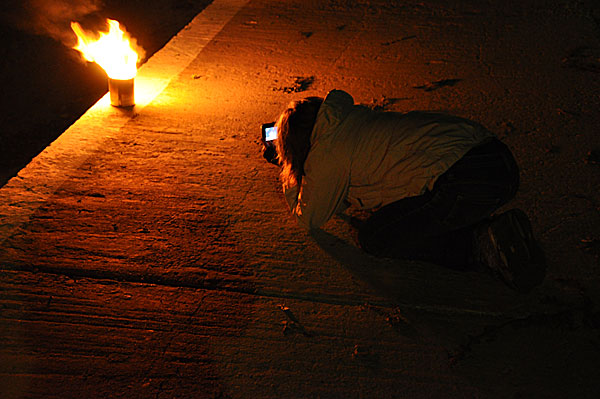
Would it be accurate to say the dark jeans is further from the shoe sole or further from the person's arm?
the person's arm

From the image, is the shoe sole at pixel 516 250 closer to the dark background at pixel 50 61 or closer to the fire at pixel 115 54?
the fire at pixel 115 54

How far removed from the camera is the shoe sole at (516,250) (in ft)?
7.88

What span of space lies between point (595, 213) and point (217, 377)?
7.33 ft

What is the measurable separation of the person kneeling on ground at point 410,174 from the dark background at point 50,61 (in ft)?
10.6

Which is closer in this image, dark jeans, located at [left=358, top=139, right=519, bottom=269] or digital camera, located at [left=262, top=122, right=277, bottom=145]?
dark jeans, located at [left=358, top=139, right=519, bottom=269]

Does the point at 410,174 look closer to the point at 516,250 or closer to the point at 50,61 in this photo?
the point at 516,250

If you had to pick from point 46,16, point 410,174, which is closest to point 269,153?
point 410,174

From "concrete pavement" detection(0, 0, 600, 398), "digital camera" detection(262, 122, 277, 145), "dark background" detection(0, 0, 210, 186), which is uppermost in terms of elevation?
"digital camera" detection(262, 122, 277, 145)

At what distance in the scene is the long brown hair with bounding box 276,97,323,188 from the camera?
237cm

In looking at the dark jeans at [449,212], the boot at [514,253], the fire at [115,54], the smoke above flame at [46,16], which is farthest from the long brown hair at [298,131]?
the smoke above flame at [46,16]

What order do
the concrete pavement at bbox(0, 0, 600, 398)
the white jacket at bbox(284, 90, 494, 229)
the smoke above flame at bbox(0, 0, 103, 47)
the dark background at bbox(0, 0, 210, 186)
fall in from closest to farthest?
1. the concrete pavement at bbox(0, 0, 600, 398)
2. the white jacket at bbox(284, 90, 494, 229)
3. the dark background at bbox(0, 0, 210, 186)
4. the smoke above flame at bbox(0, 0, 103, 47)

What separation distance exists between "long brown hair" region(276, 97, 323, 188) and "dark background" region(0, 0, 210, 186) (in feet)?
10.3

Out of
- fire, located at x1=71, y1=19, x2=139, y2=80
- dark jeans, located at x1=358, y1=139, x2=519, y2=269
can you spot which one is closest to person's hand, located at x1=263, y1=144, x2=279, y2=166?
dark jeans, located at x1=358, y1=139, x2=519, y2=269

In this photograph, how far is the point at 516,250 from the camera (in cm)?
241
